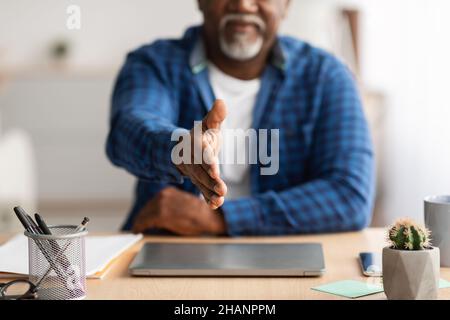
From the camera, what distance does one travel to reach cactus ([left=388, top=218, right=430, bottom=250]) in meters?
0.75

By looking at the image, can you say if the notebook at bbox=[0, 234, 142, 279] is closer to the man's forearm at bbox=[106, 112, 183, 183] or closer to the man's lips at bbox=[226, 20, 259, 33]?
the man's forearm at bbox=[106, 112, 183, 183]

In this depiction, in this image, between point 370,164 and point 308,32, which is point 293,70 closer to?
point 370,164

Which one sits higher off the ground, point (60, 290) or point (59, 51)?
point (59, 51)

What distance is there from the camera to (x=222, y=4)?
1422 millimetres

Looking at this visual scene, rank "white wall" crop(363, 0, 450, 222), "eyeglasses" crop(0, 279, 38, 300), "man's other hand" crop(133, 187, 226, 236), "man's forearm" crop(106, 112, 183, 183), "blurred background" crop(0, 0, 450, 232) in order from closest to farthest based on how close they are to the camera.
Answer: "eyeglasses" crop(0, 279, 38, 300)
"man's forearm" crop(106, 112, 183, 183)
"man's other hand" crop(133, 187, 226, 236)
"white wall" crop(363, 0, 450, 222)
"blurred background" crop(0, 0, 450, 232)

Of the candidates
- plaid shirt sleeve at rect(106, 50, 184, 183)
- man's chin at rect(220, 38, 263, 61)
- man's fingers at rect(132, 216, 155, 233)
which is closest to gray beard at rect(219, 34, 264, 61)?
man's chin at rect(220, 38, 263, 61)

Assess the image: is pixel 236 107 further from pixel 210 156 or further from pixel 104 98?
pixel 104 98

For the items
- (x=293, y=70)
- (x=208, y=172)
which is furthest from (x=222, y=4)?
(x=208, y=172)

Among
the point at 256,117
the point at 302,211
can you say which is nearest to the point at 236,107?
the point at 256,117

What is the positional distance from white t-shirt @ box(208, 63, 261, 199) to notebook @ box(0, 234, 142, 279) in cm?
29

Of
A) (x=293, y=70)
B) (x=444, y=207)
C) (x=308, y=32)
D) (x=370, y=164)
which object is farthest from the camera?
(x=308, y=32)

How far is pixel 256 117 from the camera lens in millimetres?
1421

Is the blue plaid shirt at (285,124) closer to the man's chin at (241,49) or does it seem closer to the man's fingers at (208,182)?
the man's chin at (241,49)
